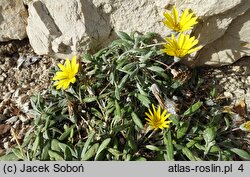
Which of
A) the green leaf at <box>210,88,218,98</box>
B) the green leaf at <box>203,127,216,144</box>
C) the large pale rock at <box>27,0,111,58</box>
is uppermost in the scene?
the large pale rock at <box>27,0,111,58</box>

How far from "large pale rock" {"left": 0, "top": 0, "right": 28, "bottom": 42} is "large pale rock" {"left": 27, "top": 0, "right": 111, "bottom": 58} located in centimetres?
22

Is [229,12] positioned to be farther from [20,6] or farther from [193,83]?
[20,6]

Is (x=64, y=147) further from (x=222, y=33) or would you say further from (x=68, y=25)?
(x=222, y=33)

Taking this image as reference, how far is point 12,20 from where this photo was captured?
3.29 meters

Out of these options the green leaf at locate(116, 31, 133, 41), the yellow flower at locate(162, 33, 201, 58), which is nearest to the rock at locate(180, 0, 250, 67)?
the yellow flower at locate(162, 33, 201, 58)

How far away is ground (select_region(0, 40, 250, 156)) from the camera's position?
300 centimetres

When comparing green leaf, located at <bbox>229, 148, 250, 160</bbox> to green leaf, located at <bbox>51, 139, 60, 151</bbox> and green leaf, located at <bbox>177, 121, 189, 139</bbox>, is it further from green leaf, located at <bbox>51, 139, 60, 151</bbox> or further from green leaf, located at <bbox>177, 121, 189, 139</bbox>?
green leaf, located at <bbox>51, 139, 60, 151</bbox>

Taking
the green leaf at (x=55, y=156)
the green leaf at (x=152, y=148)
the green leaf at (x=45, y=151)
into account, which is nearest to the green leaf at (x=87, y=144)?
the green leaf at (x=55, y=156)

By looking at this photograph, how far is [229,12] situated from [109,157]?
56.8 inches

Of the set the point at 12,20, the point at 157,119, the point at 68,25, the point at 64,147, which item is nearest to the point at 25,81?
the point at 12,20

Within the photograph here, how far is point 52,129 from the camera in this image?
2.77 m

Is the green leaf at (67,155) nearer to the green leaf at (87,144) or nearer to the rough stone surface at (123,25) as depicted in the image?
the green leaf at (87,144)

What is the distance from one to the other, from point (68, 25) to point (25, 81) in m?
0.71

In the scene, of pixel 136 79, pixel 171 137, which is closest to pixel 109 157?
pixel 171 137
